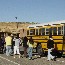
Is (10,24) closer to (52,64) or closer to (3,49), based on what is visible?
(3,49)

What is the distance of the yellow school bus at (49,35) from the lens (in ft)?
74.2

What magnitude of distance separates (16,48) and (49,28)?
292cm

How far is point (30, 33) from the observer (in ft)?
92.1

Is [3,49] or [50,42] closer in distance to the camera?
[50,42]

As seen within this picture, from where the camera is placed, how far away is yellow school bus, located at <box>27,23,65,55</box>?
74.2ft

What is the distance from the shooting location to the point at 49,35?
2386cm

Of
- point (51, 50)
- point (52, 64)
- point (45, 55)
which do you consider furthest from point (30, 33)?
point (52, 64)

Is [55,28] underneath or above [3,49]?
above

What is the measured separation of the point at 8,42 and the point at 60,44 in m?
4.61

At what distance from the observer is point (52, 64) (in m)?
18.5

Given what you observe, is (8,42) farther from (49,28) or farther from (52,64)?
(52,64)

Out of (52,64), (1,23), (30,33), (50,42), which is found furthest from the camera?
(1,23)

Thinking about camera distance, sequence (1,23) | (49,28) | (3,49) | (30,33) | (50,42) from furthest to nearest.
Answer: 1. (1,23)
2. (3,49)
3. (30,33)
4. (49,28)
5. (50,42)

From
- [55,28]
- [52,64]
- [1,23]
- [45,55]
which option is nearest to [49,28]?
[55,28]
